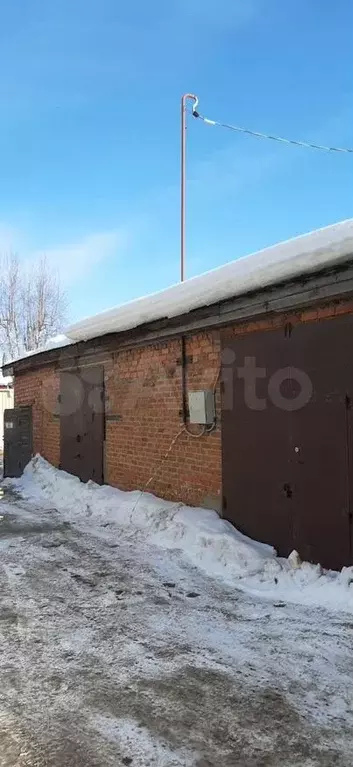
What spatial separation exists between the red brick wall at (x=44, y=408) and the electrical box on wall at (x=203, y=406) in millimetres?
5307

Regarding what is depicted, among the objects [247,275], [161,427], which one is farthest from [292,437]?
[161,427]

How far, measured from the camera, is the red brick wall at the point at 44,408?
11.2m

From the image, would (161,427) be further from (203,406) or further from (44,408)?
(44,408)

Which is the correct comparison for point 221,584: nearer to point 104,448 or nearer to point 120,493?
point 120,493

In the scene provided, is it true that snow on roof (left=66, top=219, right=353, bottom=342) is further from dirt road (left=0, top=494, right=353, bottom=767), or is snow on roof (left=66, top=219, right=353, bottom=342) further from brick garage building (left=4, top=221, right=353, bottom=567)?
dirt road (left=0, top=494, right=353, bottom=767)

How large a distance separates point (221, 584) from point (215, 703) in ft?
6.29

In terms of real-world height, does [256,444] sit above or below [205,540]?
above

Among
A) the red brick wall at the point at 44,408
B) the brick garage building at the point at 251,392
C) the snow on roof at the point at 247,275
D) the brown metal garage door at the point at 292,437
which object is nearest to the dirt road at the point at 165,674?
the brown metal garage door at the point at 292,437

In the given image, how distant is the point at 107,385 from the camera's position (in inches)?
350

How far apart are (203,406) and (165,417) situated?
114cm

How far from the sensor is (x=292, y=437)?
5.02m

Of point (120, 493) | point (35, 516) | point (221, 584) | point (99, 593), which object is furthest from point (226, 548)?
point (35, 516)

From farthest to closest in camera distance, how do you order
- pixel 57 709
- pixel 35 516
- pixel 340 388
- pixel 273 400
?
pixel 35 516, pixel 273 400, pixel 340 388, pixel 57 709

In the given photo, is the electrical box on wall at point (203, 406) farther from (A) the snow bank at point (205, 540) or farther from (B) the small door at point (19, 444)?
(B) the small door at point (19, 444)
